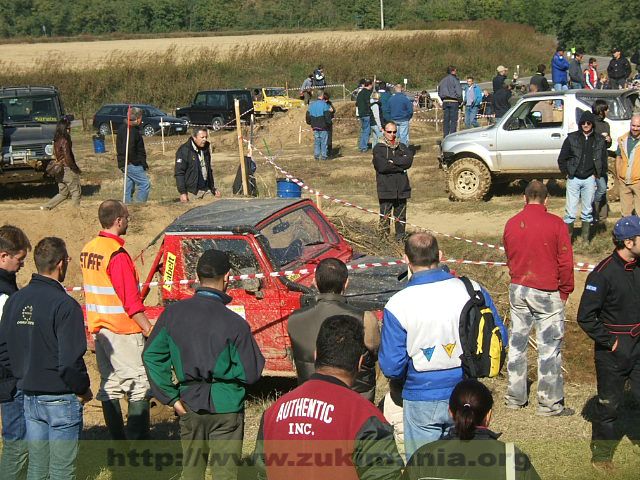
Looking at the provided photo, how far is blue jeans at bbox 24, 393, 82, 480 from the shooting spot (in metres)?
5.29

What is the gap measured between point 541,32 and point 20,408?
226ft

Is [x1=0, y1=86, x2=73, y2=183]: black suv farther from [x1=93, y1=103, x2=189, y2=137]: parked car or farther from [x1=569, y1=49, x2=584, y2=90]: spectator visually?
[x1=569, y1=49, x2=584, y2=90]: spectator

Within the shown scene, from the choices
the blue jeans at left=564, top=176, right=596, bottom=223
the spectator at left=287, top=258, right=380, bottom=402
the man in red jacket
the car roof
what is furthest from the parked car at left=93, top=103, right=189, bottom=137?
the spectator at left=287, top=258, right=380, bottom=402

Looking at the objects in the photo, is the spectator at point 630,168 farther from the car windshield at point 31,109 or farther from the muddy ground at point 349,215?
the car windshield at point 31,109

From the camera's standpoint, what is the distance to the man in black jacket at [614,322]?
6.21 metres

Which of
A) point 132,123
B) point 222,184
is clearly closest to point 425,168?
point 222,184

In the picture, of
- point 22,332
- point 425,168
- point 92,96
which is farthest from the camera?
point 92,96

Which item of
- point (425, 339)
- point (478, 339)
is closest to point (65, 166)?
point (425, 339)

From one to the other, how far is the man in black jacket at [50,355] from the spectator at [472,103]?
21794 mm

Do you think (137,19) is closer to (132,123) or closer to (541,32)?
(541,32)

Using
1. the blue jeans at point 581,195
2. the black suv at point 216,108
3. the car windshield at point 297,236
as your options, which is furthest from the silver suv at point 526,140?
the black suv at point 216,108

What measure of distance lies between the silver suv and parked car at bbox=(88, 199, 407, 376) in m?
7.65

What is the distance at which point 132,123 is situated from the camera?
45.0 feet

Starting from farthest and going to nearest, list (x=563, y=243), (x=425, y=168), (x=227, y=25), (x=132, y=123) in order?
(x=227, y=25), (x=425, y=168), (x=132, y=123), (x=563, y=243)
